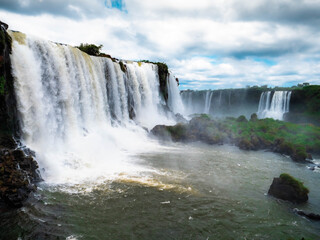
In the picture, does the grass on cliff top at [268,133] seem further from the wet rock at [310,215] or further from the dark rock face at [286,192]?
the wet rock at [310,215]

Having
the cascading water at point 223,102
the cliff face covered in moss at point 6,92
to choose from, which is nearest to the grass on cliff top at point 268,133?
the cliff face covered in moss at point 6,92

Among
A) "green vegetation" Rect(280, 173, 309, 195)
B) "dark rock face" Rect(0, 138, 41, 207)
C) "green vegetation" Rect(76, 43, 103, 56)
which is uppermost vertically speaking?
"green vegetation" Rect(76, 43, 103, 56)

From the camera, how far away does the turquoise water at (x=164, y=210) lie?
6207mm

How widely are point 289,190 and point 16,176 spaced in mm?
9472

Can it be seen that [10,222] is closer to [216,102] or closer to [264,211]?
[264,211]

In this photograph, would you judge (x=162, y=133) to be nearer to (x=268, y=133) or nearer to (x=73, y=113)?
(x=73, y=113)

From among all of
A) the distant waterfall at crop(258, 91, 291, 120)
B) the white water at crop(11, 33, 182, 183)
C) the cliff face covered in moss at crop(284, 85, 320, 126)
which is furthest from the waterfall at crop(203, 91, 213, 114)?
the white water at crop(11, 33, 182, 183)

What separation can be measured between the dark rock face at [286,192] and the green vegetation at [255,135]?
7992 mm

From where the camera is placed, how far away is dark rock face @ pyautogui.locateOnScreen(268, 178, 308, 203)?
859 cm

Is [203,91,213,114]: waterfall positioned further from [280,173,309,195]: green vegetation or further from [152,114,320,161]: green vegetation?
[280,173,309,195]: green vegetation

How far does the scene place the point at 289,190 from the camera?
28.6 ft

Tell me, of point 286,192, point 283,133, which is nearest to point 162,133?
point 283,133

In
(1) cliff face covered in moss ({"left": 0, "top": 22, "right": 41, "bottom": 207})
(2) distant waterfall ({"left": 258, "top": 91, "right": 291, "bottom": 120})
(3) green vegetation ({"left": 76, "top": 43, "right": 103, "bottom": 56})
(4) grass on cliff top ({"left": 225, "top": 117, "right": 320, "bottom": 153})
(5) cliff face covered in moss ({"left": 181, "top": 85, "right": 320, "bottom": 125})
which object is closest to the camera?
(1) cliff face covered in moss ({"left": 0, "top": 22, "right": 41, "bottom": 207})

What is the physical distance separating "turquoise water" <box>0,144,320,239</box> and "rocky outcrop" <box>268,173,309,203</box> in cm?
30
